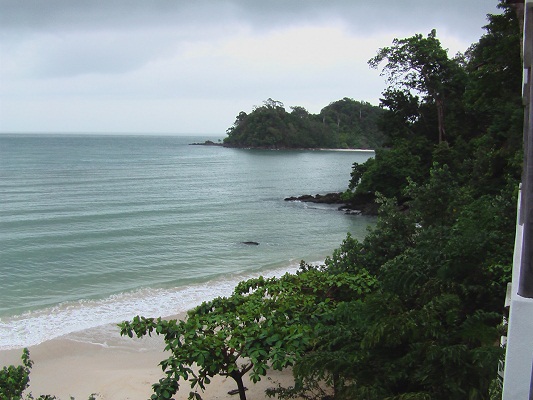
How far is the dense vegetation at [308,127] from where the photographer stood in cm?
11662

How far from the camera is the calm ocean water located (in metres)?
16.9

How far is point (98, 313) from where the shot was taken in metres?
16.2

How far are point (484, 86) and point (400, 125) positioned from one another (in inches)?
650

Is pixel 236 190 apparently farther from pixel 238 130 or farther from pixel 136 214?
pixel 238 130

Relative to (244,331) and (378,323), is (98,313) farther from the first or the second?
(378,323)

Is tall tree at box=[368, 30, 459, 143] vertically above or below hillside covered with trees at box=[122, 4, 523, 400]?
above

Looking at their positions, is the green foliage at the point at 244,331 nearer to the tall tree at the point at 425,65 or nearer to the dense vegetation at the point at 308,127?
the tall tree at the point at 425,65

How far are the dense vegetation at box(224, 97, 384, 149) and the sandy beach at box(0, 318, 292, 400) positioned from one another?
103703 millimetres

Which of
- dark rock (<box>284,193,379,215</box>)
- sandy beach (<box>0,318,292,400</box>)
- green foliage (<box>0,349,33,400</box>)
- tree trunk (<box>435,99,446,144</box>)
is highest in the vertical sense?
tree trunk (<box>435,99,446,144</box>)

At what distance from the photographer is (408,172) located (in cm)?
3491

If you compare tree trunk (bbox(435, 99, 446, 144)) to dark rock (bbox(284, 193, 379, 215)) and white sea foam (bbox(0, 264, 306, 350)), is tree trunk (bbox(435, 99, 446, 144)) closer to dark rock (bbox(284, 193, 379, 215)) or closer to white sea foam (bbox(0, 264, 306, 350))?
dark rock (bbox(284, 193, 379, 215))

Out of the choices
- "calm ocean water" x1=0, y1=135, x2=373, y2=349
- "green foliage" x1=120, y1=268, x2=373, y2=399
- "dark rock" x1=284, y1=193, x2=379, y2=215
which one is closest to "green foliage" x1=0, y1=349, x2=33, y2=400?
"green foliage" x1=120, y1=268, x2=373, y2=399

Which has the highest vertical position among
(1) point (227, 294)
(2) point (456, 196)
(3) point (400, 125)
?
(3) point (400, 125)

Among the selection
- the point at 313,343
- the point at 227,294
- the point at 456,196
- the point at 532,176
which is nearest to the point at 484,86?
the point at 456,196
